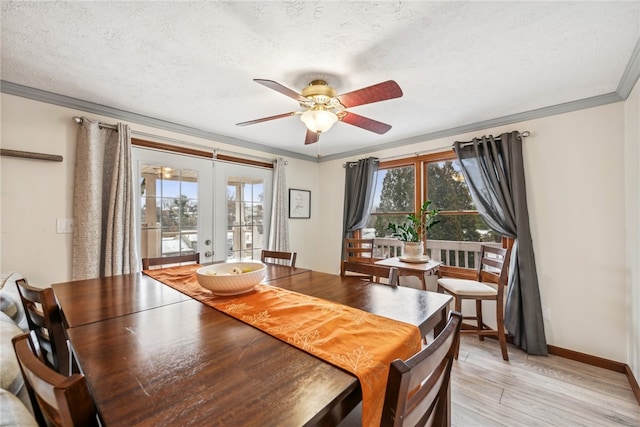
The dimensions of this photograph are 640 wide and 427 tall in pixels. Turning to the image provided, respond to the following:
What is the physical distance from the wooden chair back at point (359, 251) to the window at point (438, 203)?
0.99 ft

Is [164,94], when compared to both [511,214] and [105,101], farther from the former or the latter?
[511,214]

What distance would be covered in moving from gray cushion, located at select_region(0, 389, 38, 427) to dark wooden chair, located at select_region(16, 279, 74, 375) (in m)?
0.42

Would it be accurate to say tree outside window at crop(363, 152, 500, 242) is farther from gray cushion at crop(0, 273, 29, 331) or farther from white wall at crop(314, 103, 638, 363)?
gray cushion at crop(0, 273, 29, 331)

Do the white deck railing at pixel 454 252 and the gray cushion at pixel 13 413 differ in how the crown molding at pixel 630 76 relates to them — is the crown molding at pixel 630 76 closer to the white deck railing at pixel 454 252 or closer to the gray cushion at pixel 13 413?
the white deck railing at pixel 454 252

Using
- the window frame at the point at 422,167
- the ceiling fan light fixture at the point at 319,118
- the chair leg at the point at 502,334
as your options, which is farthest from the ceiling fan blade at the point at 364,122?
the chair leg at the point at 502,334

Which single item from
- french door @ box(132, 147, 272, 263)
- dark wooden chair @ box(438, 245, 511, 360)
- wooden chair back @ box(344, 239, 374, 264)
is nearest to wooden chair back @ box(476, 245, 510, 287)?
dark wooden chair @ box(438, 245, 511, 360)

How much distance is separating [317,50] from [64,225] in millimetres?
2537

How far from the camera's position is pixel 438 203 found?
3352 millimetres

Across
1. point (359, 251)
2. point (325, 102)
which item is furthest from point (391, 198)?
point (325, 102)

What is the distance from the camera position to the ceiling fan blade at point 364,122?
6.76ft

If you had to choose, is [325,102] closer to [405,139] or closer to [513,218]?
[405,139]

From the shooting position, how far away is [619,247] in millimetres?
2232

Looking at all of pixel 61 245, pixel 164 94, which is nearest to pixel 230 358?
pixel 164 94

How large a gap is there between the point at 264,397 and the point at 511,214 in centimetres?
287
